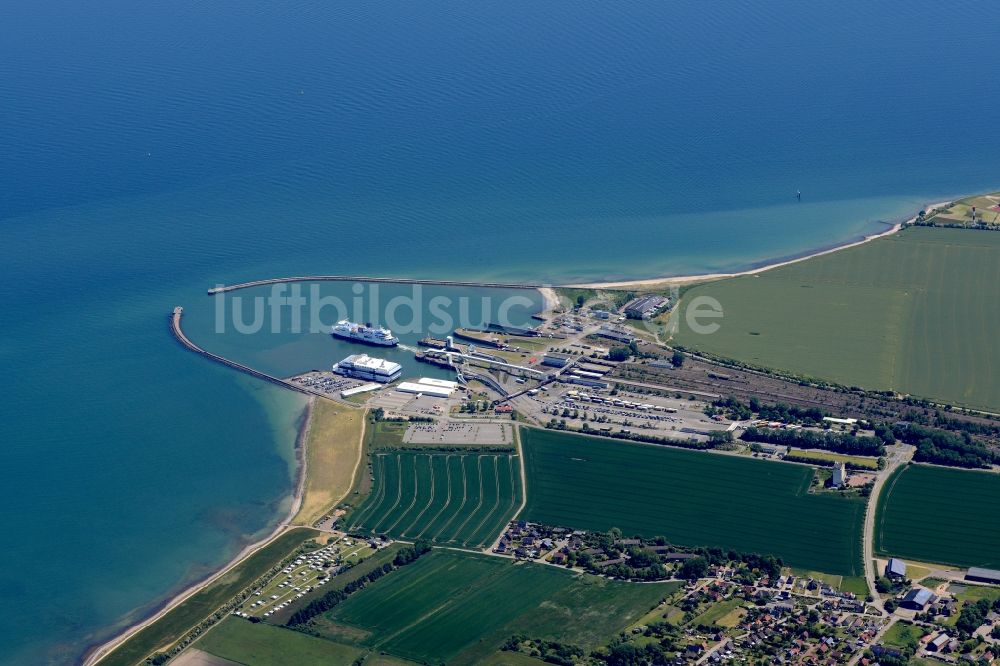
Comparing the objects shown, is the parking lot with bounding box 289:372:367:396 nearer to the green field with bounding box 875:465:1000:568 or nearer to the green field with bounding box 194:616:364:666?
the green field with bounding box 194:616:364:666

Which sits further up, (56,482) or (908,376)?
(908,376)

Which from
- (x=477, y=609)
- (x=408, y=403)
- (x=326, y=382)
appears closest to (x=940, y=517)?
(x=477, y=609)

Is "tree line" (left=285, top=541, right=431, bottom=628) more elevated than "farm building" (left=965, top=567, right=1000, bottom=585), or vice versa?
"farm building" (left=965, top=567, right=1000, bottom=585)

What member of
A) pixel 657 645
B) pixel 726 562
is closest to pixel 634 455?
pixel 726 562

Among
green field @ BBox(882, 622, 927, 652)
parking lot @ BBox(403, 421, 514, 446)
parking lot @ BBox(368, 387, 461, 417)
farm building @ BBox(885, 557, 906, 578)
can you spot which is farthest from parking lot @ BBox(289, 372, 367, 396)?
green field @ BBox(882, 622, 927, 652)

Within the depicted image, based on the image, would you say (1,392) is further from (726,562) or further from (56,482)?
(726,562)

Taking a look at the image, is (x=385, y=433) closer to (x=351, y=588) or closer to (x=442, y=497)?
(x=442, y=497)
